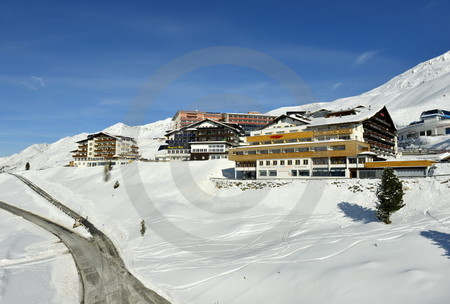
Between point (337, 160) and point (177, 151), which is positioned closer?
point (337, 160)

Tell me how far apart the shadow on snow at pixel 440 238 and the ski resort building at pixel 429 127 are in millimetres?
102464

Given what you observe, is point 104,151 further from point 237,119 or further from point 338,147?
point 338,147

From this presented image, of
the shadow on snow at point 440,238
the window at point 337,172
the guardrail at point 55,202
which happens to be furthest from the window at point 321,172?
the guardrail at point 55,202

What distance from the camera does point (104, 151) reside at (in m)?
130

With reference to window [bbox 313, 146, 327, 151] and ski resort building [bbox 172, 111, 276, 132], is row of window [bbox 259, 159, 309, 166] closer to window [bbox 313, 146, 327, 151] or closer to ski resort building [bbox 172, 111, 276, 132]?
window [bbox 313, 146, 327, 151]

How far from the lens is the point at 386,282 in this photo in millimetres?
18953

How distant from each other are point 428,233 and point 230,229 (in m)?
23.2

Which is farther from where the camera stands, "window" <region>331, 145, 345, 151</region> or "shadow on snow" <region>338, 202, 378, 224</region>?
"window" <region>331, 145, 345, 151</region>

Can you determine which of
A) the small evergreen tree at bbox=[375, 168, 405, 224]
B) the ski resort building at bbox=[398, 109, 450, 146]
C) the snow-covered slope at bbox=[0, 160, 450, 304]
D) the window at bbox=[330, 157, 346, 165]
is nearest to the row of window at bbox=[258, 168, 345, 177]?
the window at bbox=[330, 157, 346, 165]

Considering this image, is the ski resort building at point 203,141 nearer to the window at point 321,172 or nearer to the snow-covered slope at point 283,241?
the snow-covered slope at point 283,241

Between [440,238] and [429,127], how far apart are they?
107574 millimetres

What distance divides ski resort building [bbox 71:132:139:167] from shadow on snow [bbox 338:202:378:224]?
104 metres

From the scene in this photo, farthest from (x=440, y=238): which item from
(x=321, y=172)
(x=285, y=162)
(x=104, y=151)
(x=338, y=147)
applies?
(x=104, y=151)

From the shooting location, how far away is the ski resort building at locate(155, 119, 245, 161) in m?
103
